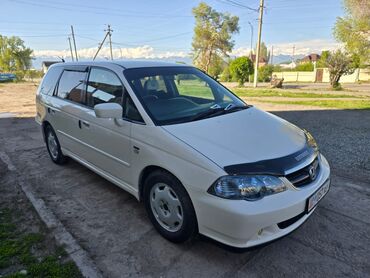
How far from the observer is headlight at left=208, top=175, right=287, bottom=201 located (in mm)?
2150

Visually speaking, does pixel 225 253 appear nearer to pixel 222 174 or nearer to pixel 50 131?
pixel 222 174

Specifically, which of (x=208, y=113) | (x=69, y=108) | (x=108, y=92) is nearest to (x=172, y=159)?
(x=208, y=113)

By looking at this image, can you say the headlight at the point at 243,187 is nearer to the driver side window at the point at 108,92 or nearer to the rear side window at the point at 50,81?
the driver side window at the point at 108,92

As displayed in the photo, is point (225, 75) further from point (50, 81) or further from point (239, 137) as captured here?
point (239, 137)

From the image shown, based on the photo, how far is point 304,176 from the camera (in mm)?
2416

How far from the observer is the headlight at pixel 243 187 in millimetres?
2150

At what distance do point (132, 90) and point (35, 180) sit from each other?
8.11ft

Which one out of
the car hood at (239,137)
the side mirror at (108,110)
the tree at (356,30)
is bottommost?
the car hood at (239,137)

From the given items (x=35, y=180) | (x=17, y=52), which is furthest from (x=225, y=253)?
(x=17, y=52)

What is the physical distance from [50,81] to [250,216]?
4328 mm

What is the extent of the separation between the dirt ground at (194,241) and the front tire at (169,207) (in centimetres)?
14

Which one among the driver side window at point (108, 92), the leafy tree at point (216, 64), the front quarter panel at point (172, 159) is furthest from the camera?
the leafy tree at point (216, 64)

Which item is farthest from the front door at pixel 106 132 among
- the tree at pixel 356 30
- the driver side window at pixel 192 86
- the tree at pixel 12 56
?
the tree at pixel 12 56

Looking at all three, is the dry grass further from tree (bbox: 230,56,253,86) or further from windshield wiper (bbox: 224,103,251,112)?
tree (bbox: 230,56,253,86)
